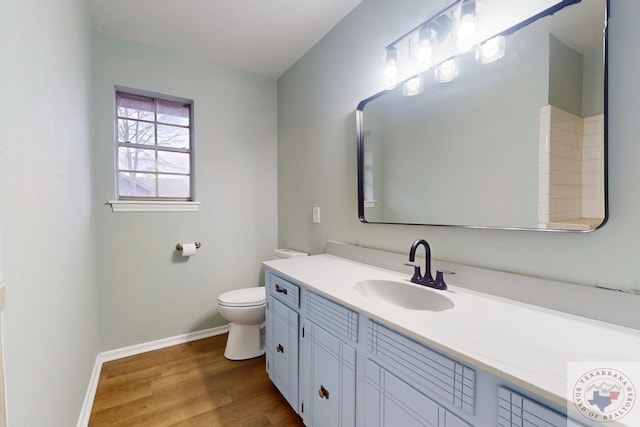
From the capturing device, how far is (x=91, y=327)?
1.87 meters

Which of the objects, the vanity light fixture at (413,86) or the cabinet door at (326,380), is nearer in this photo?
the cabinet door at (326,380)

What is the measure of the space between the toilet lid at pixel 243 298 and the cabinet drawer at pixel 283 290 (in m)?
0.36

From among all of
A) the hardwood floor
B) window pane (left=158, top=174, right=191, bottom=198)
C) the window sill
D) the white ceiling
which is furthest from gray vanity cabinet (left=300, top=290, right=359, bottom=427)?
the white ceiling

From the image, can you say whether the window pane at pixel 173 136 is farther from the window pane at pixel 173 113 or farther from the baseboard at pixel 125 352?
the baseboard at pixel 125 352

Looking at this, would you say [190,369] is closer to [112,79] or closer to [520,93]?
[112,79]

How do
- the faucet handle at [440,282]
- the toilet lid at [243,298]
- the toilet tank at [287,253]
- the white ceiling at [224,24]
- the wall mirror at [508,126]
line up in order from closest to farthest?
the wall mirror at [508,126] < the faucet handle at [440,282] < the white ceiling at [224,24] < the toilet lid at [243,298] < the toilet tank at [287,253]

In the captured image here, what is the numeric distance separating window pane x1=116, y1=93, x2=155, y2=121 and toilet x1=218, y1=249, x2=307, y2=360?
1625mm

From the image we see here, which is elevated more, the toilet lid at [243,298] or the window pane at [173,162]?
the window pane at [173,162]

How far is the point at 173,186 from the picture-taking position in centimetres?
246

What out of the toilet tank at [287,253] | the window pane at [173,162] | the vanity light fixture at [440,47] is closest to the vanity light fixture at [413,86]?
the vanity light fixture at [440,47]

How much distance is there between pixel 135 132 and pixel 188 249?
41.5 inches

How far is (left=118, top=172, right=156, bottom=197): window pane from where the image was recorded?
2254 mm

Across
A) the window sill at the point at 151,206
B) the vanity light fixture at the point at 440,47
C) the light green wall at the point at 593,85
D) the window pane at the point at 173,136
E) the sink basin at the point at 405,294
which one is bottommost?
the sink basin at the point at 405,294

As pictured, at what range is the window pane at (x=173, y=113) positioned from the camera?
2410 mm
